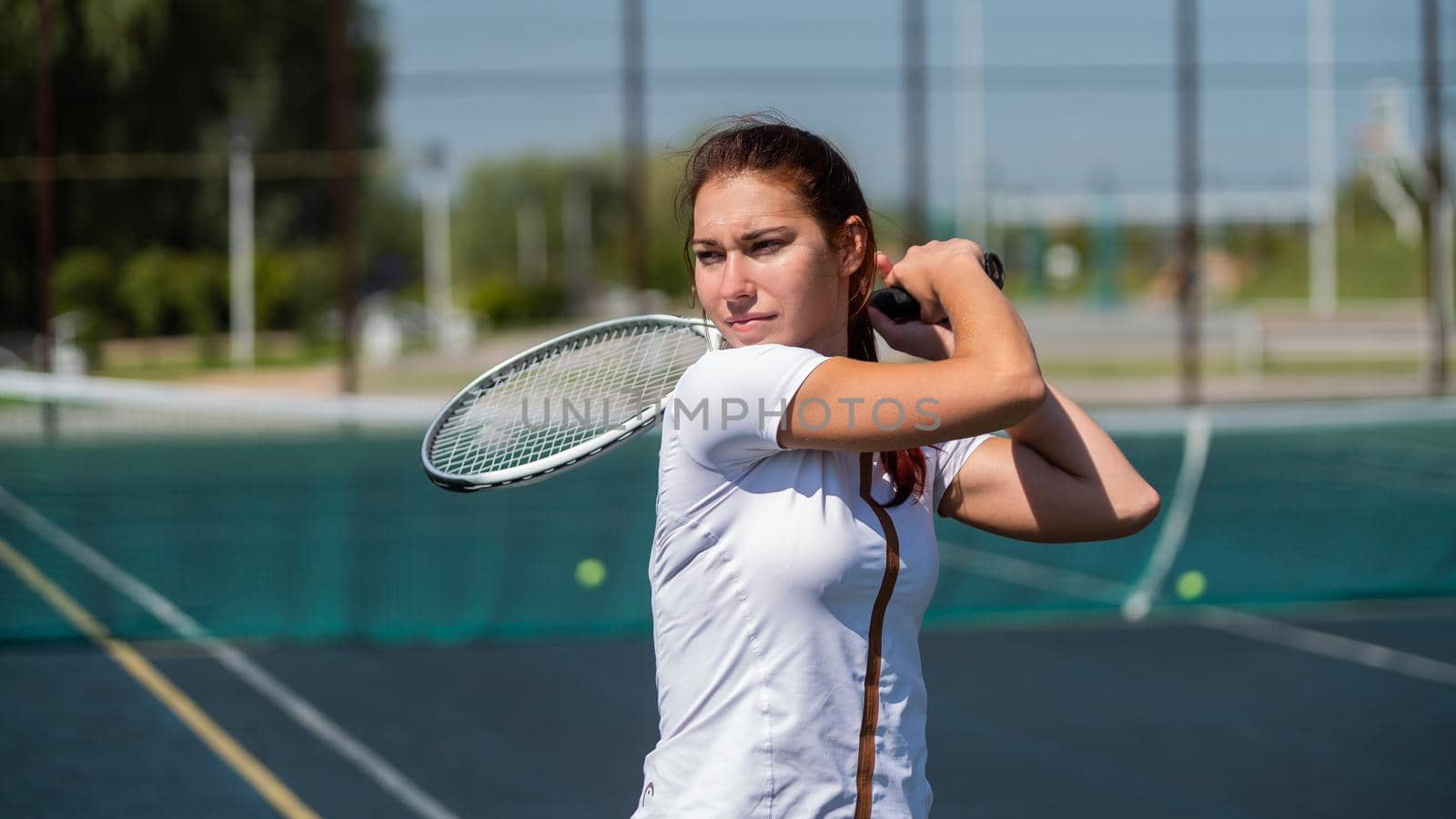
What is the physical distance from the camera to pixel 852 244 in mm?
1852

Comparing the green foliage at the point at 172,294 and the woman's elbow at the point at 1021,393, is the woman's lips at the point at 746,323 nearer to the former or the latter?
the woman's elbow at the point at 1021,393

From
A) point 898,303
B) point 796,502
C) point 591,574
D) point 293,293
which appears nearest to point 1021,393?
point 796,502

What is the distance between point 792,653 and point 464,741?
440cm

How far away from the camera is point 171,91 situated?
32094mm

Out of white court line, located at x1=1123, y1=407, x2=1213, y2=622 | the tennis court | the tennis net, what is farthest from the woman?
white court line, located at x1=1123, y1=407, x2=1213, y2=622

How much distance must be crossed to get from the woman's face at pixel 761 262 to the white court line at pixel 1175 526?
6.68 m

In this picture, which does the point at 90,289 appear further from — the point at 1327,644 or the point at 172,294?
the point at 1327,644

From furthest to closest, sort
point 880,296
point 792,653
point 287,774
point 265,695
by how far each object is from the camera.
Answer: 1. point 265,695
2. point 287,774
3. point 880,296
4. point 792,653

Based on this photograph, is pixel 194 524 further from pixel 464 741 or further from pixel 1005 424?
pixel 1005 424

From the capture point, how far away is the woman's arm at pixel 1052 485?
2.03 metres

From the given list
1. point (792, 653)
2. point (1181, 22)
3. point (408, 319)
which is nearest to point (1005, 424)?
point (792, 653)

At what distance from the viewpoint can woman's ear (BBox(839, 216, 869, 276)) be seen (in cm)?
184

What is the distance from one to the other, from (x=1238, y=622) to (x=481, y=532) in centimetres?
517

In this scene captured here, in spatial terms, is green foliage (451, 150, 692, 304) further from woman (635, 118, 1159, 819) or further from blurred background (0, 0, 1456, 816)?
woman (635, 118, 1159, 819)
